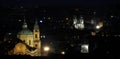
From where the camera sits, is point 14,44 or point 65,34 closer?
point 14,44

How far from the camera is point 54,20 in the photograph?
382ft

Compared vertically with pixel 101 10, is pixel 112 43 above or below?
below

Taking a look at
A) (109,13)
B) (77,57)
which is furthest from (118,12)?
(77,57)

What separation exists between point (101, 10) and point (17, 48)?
77773 millimetres

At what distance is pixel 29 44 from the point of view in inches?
2014

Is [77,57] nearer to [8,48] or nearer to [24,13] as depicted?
[8,48]

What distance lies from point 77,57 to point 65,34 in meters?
48.8

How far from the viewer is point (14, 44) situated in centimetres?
4825

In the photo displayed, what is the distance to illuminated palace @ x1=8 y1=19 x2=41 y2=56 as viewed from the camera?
46312mm

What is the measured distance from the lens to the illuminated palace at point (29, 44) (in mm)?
46312

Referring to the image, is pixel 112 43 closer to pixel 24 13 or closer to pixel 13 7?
pixel 24 13

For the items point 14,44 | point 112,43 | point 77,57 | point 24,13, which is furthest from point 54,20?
point 77,57

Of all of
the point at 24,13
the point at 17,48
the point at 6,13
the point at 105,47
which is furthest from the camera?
the point at 24,13

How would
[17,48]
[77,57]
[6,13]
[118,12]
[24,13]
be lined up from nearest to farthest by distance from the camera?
[77,57], [17,48], [118,12], [6,13], [24,13]
